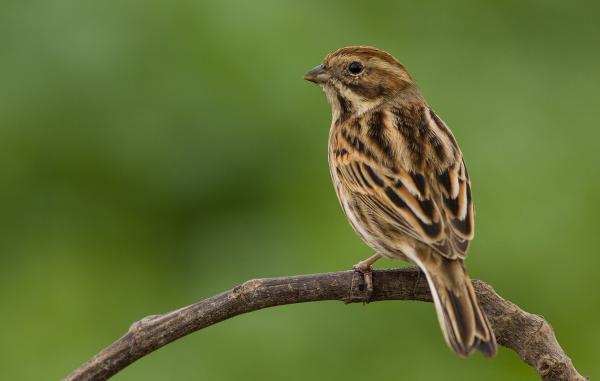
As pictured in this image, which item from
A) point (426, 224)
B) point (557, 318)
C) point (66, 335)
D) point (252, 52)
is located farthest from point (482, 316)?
point (252, 52)

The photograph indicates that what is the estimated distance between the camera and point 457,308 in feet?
16.6

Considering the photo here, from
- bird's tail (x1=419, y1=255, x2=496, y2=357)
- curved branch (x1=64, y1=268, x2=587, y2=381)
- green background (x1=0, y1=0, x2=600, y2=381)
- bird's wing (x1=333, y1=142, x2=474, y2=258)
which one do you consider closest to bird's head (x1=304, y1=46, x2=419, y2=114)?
bird's wing (x1=333, y1=142, x2=474, y2=258)

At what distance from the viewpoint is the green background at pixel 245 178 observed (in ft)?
28.1

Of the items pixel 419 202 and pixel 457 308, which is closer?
pixel 457 308

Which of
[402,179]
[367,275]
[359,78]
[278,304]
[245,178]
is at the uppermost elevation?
[245,178]

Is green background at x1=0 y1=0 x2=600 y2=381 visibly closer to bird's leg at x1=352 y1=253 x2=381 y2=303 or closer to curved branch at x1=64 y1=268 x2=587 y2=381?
bird's leg at x1=352 y1=253 x2=381 y2=303

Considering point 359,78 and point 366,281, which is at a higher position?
point 359,78

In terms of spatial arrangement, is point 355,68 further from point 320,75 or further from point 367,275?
point 367,275

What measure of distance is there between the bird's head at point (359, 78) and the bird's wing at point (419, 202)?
0.58 m

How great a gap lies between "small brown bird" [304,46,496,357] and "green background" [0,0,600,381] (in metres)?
2.14

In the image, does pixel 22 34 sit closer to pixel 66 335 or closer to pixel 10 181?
pixel 10 181

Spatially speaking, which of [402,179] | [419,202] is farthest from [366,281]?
[402,179]

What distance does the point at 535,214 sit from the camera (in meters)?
9.02

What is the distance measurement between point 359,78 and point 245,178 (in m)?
3.62
